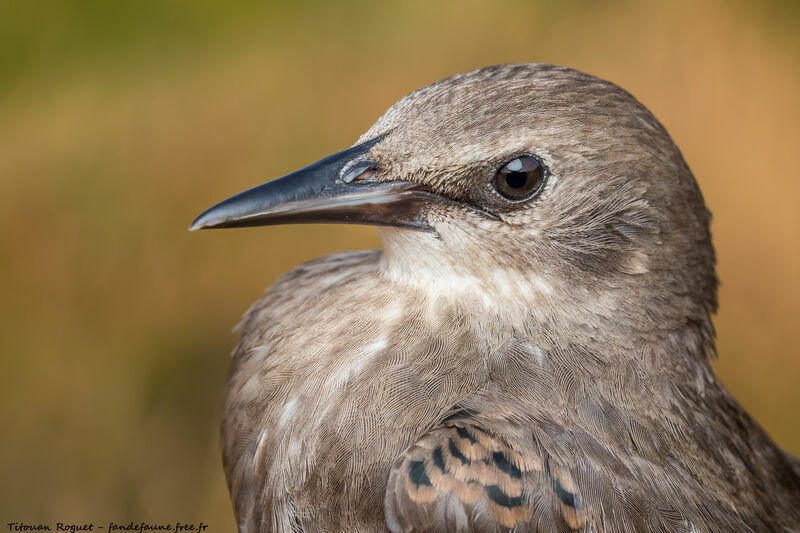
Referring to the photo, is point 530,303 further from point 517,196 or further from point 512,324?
point 517,196

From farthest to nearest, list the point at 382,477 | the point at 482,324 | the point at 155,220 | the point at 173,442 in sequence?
the point at 155,220 < the point at 173,442 < the point at 482,324 < the point at 382,477

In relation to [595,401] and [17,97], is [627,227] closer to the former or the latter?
[595,401]

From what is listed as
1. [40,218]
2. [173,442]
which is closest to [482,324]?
[173,442]

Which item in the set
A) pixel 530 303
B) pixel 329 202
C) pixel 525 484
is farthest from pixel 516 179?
pixel 525 484

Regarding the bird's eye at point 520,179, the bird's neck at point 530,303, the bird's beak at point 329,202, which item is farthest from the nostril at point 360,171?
the bird's eye at point 520,179

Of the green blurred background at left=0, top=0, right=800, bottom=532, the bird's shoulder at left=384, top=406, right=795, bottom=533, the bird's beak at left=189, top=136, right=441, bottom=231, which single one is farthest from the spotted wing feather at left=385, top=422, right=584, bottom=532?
the green blurred background at left=0, top=0, right=800, bottom=532

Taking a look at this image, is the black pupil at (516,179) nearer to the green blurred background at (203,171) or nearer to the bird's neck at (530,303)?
the bird's neck at (530,303)
